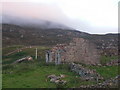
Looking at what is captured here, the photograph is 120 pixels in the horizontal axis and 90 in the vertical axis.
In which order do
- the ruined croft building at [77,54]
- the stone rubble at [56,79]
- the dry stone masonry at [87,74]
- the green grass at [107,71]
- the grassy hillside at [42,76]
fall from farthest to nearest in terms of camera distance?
the ruined croft building at [77,54]
the green grass at [107,71]
the dry stone masonry at [87,74]
the stone rubble at [56,79]
the grassy hillside at [42,76]

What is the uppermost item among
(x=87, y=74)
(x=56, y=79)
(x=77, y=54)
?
(x=77, y=54)

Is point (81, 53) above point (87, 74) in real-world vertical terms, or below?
above

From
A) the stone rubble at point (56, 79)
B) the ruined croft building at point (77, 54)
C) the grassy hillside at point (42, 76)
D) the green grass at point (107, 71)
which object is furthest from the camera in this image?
the ruined croft building at point (77, 54)

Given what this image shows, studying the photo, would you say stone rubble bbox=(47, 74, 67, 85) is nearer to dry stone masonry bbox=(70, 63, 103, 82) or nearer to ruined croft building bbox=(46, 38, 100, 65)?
dry stone masonry bbox=(70, 63, 103, 82)

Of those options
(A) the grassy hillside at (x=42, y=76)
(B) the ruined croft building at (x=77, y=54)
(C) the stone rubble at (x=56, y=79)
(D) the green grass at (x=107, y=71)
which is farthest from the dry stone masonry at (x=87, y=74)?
(B) the ruined croft building at (x=77, y=54)

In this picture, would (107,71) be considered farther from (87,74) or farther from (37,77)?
(37,77)

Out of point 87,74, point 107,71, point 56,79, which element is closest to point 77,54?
point 107,71

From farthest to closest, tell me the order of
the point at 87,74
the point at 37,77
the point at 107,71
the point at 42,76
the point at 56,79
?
1. the point at 107,71
2. the point at 42,76
3. the point at 37,77
4. the point at 87,74
5. the point at 56,79

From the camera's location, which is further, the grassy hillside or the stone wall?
the stone wall

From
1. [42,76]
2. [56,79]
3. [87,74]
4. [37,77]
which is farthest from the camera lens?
[42,76]

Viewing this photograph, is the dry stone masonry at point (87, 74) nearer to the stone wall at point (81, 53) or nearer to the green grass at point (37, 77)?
the green grass at point (37, 77)

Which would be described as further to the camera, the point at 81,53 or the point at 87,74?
the point at 81,53

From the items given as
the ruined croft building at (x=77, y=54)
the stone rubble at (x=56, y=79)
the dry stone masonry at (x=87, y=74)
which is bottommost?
the stone rubble at (x=56, y=79)

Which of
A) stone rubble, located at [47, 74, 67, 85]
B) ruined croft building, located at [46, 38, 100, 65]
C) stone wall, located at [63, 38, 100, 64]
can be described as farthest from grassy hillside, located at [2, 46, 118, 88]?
stone wall, located at [63, 38, 100, 64]
